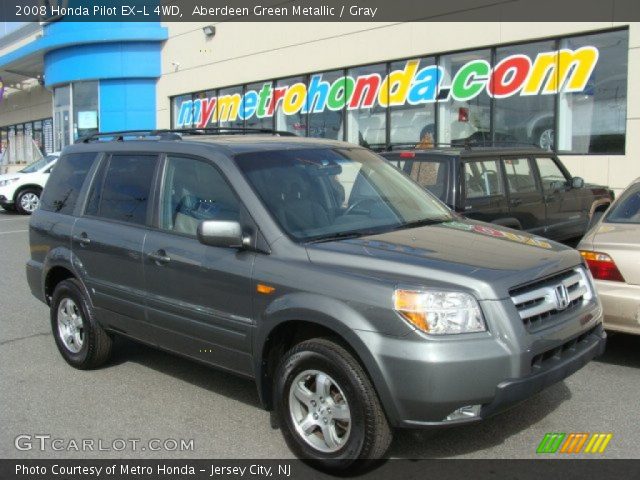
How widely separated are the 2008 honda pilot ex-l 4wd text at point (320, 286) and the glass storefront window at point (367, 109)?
11.7 m

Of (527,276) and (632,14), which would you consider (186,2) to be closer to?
(632,14)

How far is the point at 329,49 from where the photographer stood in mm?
17656

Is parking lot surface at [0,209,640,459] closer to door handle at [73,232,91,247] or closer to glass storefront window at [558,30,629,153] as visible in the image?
door handle at [73,232,91,247]

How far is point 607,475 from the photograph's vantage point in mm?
3756

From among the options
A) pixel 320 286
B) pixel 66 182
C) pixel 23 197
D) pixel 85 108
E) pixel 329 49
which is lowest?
pixel 23 197

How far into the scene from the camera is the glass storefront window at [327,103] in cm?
1778

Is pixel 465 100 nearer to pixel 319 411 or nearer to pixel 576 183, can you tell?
pixel 576 183

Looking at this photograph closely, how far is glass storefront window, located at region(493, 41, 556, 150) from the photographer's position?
43.6 feet

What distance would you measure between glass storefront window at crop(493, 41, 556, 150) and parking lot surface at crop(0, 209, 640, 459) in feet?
25.7

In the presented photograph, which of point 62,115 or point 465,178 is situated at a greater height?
point 62,115

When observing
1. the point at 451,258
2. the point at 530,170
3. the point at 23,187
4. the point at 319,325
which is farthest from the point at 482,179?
the point at 23,187

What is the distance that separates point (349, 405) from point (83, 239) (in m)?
2.91

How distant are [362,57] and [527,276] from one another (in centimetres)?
1385

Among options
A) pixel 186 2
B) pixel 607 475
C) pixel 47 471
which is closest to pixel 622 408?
pixel 607 475
